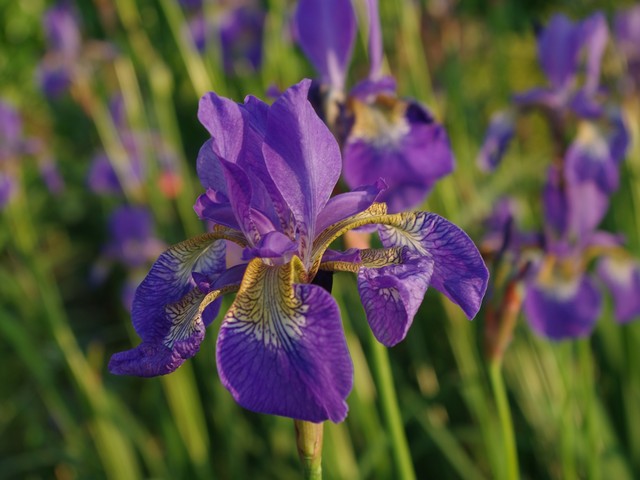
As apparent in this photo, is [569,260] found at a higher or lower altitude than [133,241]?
higher

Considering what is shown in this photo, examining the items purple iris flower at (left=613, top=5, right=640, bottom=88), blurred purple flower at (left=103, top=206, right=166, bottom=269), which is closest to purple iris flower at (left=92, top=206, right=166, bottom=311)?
blurred purple flower at (left=103, top=206, right=166, bottom=269)

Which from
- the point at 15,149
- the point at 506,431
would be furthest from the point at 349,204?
the point at 15,149

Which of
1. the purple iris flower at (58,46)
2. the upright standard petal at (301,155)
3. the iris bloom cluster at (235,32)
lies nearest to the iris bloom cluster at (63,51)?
the purple iris flower at (58,46)

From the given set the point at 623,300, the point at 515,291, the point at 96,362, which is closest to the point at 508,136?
the point at 623,300

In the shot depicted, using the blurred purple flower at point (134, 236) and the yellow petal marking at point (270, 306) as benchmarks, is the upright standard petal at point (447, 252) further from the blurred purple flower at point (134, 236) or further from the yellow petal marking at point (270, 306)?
the blurred purple flower at point (134, 236)

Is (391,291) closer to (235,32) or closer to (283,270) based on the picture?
(283,270)

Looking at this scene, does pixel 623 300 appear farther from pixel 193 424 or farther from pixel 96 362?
pixel 96 362

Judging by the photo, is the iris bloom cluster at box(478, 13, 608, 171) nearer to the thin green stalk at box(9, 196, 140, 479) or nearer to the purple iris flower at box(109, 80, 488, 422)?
the purple iris flower at box(109, 80, 488, 422)
